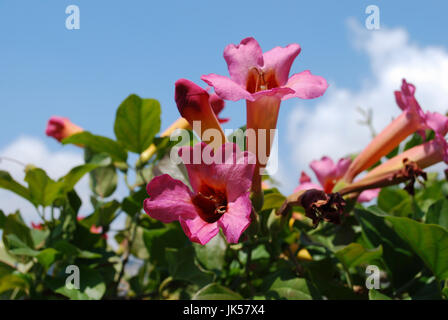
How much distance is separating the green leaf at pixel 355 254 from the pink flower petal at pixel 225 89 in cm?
72

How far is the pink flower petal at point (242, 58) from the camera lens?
1235mm

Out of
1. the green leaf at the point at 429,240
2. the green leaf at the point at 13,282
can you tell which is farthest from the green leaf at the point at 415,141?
the green leaf at the point at 13,282

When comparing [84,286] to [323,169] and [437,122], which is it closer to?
[323,169]

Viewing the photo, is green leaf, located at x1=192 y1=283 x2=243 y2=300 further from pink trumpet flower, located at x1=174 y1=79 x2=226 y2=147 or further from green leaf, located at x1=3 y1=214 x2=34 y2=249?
green leaf, located at x1=3 y1=214 x2=34 y2=249

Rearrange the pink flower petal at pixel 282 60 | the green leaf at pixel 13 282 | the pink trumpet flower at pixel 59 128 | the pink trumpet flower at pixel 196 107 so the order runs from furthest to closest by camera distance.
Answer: the pink trumpet flower at pixel 59 128, the green leaf at pixel 13 282, the pink flower petal at pixel 282 60, the pink trumpet flower at pixel 196 107

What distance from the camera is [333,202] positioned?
1.17 m

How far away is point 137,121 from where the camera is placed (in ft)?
5.92

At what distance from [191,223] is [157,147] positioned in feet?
3.27

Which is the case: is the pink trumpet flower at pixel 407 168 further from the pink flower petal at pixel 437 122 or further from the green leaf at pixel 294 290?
the green leaf at pixel 294 290

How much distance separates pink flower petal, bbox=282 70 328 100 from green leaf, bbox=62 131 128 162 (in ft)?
3.42

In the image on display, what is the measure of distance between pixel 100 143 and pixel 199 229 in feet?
3.52

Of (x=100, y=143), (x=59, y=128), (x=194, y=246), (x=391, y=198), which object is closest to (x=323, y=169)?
(x=391, y=198)
